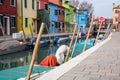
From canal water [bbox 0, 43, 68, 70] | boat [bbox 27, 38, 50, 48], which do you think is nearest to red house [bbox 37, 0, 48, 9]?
boat [bbox 27, 38, 50, 48]

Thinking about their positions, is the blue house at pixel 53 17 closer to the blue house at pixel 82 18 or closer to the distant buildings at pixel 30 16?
the distant buildings at pixel 30 16

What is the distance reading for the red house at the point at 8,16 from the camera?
35281mm

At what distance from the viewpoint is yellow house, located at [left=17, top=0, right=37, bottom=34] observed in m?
40.2

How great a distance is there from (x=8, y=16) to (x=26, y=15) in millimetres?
5595

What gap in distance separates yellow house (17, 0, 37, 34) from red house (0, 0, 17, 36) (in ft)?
4.32

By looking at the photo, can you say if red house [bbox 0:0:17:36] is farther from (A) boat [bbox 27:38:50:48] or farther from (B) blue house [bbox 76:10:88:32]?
(B) blue house [bbox 76:10:88:32]

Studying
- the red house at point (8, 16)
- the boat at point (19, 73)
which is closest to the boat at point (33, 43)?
the red house at point (8, 16)

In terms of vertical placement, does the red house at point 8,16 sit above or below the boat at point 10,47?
above

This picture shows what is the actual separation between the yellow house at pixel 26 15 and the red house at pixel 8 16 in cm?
132

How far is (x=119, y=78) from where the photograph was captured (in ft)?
21.6

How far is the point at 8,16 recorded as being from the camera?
36875 mm

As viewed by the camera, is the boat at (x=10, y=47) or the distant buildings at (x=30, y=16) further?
the distant buildings at (x=30, y=16)

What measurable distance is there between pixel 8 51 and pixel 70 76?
710 inches

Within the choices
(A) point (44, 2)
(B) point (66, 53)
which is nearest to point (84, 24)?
(A) point (44, 2)
